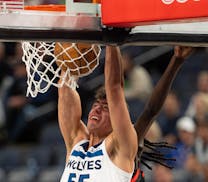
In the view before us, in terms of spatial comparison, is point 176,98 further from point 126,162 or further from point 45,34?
point 45,34

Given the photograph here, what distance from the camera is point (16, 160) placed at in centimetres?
1045

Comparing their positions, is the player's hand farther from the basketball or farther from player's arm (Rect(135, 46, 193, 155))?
the basketball

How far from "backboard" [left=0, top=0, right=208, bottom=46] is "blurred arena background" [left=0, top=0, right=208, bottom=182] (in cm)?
433

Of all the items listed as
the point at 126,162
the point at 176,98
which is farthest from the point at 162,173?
the point at 126,162

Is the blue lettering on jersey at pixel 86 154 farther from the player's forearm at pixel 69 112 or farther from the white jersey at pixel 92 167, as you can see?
the player's forearm at pixel 69 112

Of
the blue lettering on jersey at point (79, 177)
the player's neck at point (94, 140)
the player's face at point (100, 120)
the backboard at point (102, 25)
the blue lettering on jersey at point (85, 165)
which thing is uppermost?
the backboard at point (102, 25)

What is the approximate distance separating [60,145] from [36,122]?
0.48 metres

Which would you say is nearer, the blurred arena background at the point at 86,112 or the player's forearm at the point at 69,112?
the player's forearm at the point at 69,112

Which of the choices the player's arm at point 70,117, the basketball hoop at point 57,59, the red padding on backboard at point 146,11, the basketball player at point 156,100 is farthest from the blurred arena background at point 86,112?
the red padding on backboard at point 146,11

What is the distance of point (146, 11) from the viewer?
4.57 meters

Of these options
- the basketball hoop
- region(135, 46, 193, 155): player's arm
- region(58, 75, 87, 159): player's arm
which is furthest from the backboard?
region(58, 75, 87, 159): player's arm

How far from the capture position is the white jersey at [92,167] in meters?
5.63

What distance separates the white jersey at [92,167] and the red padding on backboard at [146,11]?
1.24 meters

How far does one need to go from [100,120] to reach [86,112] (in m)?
4.52
